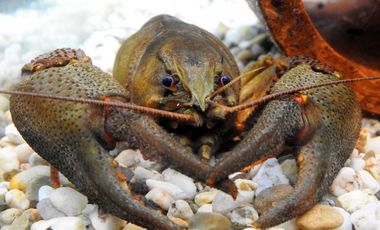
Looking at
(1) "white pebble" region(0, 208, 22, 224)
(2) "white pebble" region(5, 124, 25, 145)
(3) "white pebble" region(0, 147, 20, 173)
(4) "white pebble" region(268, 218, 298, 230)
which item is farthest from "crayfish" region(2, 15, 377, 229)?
(2) "white pebble" region(5, 124, 25, 145)

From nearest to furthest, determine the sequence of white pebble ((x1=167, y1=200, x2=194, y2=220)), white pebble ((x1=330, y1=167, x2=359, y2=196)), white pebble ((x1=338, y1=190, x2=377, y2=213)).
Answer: white pebble ((x1=167, y1=200, x2=194, y2=220)) < white pebble ((x1=338, y1=190, x2=377, y2=213)) < white pebble ((x1=330, y1=167, x2=359, y2=196))

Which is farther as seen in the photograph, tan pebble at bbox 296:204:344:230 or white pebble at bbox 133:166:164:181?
white pebble at bbox 133:166:164:181

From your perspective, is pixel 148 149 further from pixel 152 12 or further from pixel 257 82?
pixel 152 12

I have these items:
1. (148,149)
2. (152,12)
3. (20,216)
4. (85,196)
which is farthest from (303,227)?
(152,12)

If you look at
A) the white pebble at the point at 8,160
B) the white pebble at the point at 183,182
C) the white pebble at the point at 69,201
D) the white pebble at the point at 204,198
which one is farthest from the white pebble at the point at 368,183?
the white pebble at the point at 8,160

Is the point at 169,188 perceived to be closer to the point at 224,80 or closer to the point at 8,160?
the point at 224,80

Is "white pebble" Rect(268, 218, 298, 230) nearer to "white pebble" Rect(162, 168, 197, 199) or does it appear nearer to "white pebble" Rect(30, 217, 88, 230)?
"white pebble" Rect(162, 168, 197, 199)
